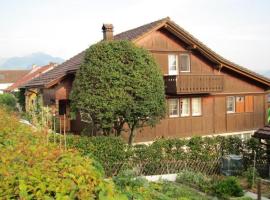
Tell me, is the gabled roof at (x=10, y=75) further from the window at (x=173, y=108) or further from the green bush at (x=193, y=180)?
the green bush at (x=193, y=180)

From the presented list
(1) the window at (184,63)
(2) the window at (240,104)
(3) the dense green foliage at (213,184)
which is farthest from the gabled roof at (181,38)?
(3) the dense green foliage at (213,184)

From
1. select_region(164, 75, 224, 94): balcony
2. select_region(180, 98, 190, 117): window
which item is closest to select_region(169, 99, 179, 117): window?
select_region(180, 98, 190, 117): window

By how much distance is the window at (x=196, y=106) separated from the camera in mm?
24141

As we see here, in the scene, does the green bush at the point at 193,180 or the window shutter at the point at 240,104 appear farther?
the window shutter at the point at 240,104

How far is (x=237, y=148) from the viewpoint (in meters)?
15.9

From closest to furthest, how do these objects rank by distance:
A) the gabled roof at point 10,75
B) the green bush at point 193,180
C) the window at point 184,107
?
1. the green bush at point 193,180
2. the window at point 184,107
3. the gabled roof at point 10,75

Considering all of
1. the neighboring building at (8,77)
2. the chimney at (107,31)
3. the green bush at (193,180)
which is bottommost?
the green bush at (193,180)

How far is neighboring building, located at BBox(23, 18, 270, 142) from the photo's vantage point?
2230 cm

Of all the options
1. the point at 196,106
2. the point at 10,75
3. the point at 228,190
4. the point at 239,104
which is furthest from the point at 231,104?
the point at 10,75

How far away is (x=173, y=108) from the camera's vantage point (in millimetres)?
23359

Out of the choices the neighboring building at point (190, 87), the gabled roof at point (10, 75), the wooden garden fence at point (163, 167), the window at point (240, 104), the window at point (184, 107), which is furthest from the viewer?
the gabled roof at point (10, 75)

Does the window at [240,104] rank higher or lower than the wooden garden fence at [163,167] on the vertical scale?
higher

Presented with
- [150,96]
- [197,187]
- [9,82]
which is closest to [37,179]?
[197,187]

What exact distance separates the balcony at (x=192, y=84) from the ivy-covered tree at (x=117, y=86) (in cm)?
408
